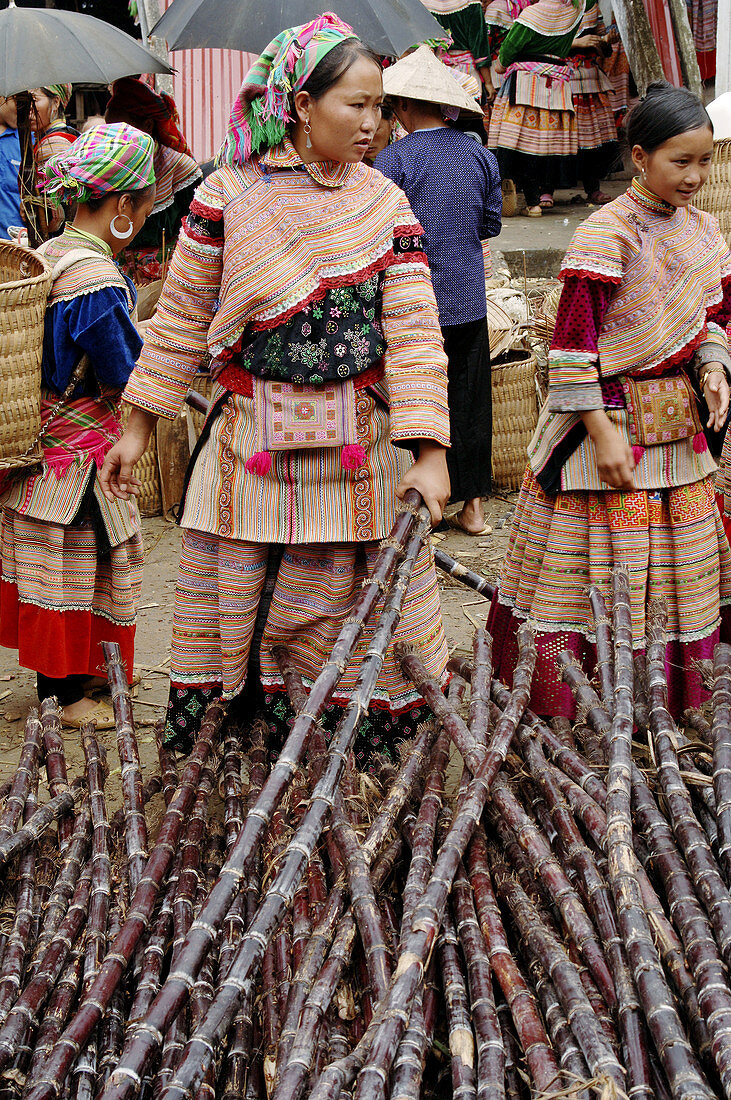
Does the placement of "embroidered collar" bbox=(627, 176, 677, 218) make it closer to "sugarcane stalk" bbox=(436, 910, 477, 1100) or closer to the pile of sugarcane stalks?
the pile of sugarcane stalks

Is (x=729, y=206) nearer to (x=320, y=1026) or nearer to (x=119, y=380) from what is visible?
(x=119, y=380)

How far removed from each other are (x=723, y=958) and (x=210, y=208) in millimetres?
2001

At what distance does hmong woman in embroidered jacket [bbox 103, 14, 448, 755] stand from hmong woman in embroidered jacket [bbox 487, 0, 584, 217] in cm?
734

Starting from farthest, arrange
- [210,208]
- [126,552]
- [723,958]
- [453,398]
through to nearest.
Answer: [453,398] < [126,552] < [210,208] < [723,958]

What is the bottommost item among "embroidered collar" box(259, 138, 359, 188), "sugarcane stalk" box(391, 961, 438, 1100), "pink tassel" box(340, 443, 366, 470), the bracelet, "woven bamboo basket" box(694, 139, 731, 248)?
"sugarcane stalk" box(391, 961, 438, 1100)

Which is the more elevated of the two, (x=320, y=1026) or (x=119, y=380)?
(x=119, y=380)

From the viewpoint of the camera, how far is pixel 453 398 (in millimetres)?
5531

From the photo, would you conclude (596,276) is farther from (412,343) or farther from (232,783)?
(232,783)

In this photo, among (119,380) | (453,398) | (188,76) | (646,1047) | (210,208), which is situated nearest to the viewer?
(646,1047)

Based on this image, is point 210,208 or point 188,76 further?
point 188,76

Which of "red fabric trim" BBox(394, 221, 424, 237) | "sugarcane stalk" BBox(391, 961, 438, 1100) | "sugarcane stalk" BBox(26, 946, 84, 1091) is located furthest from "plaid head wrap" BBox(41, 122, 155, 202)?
"sugarcane stalk" BBox(391, 961, 438, 1100)

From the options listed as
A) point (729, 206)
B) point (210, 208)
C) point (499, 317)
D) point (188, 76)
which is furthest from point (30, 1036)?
point (188, 76)

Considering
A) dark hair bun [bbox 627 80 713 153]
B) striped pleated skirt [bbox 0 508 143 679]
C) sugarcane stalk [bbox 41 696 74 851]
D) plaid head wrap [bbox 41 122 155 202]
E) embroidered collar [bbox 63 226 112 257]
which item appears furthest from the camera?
striped pleated skirt [bbox 0 508 143 679]

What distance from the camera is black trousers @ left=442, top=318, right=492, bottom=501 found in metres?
5.37
